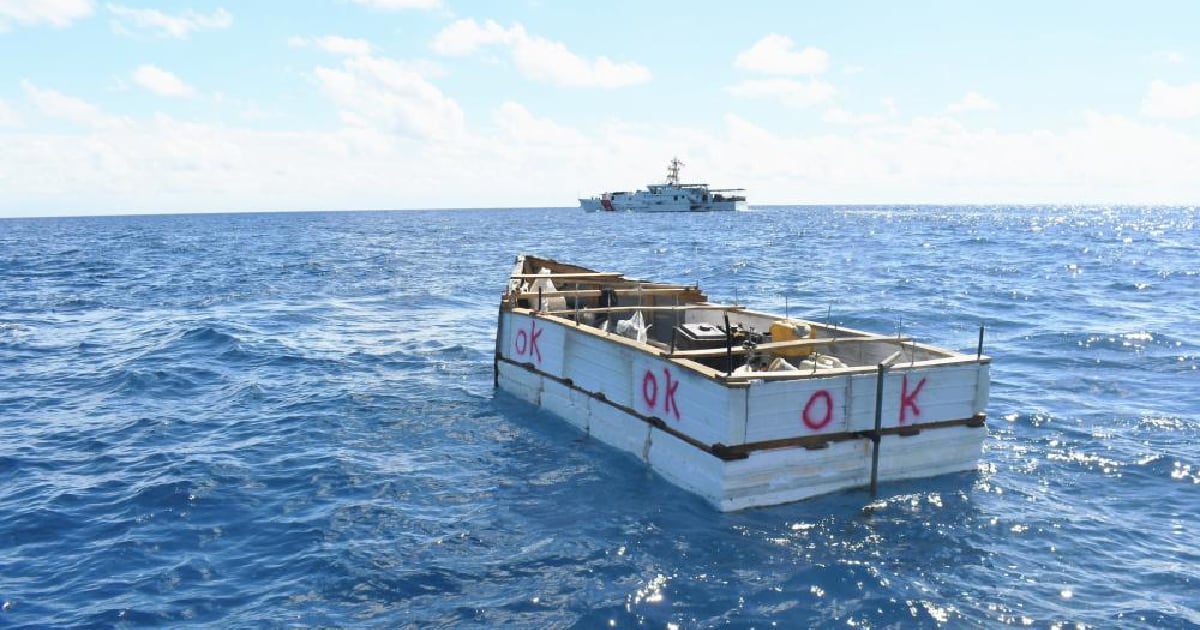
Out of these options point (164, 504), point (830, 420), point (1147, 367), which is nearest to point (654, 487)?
point (830, 420)

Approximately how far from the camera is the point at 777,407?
1105 cm

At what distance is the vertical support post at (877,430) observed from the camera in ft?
37.9

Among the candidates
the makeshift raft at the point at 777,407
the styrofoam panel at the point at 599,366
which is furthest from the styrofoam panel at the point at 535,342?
the styrofoam panel at the point at 599,366

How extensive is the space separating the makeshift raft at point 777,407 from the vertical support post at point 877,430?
0.02 metres

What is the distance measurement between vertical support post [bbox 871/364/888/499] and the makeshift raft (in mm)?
18

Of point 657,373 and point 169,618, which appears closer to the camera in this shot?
point 169,618

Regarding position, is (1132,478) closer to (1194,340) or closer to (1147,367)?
(1147,367)

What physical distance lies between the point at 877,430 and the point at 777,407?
1.78m

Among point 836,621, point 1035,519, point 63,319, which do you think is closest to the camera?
point 836,621

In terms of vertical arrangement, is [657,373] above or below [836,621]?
above

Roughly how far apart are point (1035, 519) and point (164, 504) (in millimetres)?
12710

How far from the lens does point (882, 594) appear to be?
9.19 meters

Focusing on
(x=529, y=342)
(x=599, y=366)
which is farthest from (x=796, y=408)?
(x=529, y=342)

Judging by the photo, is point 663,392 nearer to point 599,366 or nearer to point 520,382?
point 599,366
